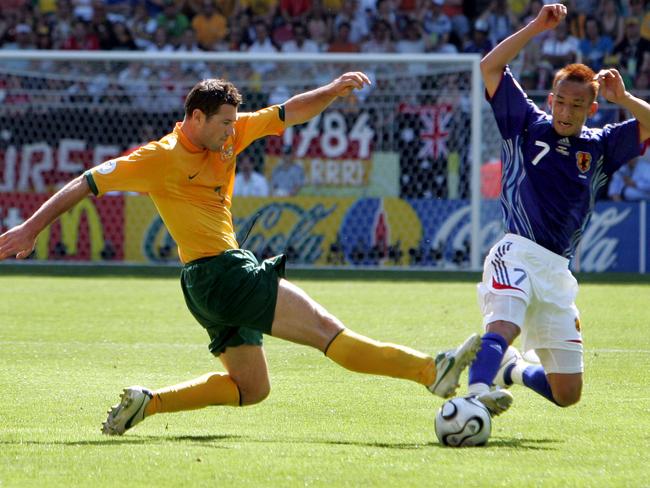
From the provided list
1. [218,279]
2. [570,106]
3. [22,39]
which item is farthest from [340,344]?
[22,39]

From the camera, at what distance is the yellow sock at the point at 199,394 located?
251 inches

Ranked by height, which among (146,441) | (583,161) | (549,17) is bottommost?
(146,441)

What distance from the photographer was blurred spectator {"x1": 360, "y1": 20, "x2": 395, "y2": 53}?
23078 millimetres

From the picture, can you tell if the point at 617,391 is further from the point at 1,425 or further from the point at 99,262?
the point at 99,262

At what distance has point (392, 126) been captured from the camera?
1952 centimetres

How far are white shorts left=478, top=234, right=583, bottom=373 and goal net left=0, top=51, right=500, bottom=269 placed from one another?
11538 millimetres

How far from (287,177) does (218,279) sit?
13055 mm

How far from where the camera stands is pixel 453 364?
5.74 meters

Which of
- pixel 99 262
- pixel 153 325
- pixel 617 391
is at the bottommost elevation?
pixel 99 262

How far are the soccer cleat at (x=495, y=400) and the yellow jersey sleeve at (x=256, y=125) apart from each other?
188 cm

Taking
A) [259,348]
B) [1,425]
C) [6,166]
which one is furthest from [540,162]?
[6,166]

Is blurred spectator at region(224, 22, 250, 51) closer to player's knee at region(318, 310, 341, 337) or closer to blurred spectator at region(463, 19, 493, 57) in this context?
blurred spectator at region(463, 19, 493, 57)

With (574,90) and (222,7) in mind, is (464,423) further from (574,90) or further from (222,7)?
(222,7)

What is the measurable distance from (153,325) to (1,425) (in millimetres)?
5261
